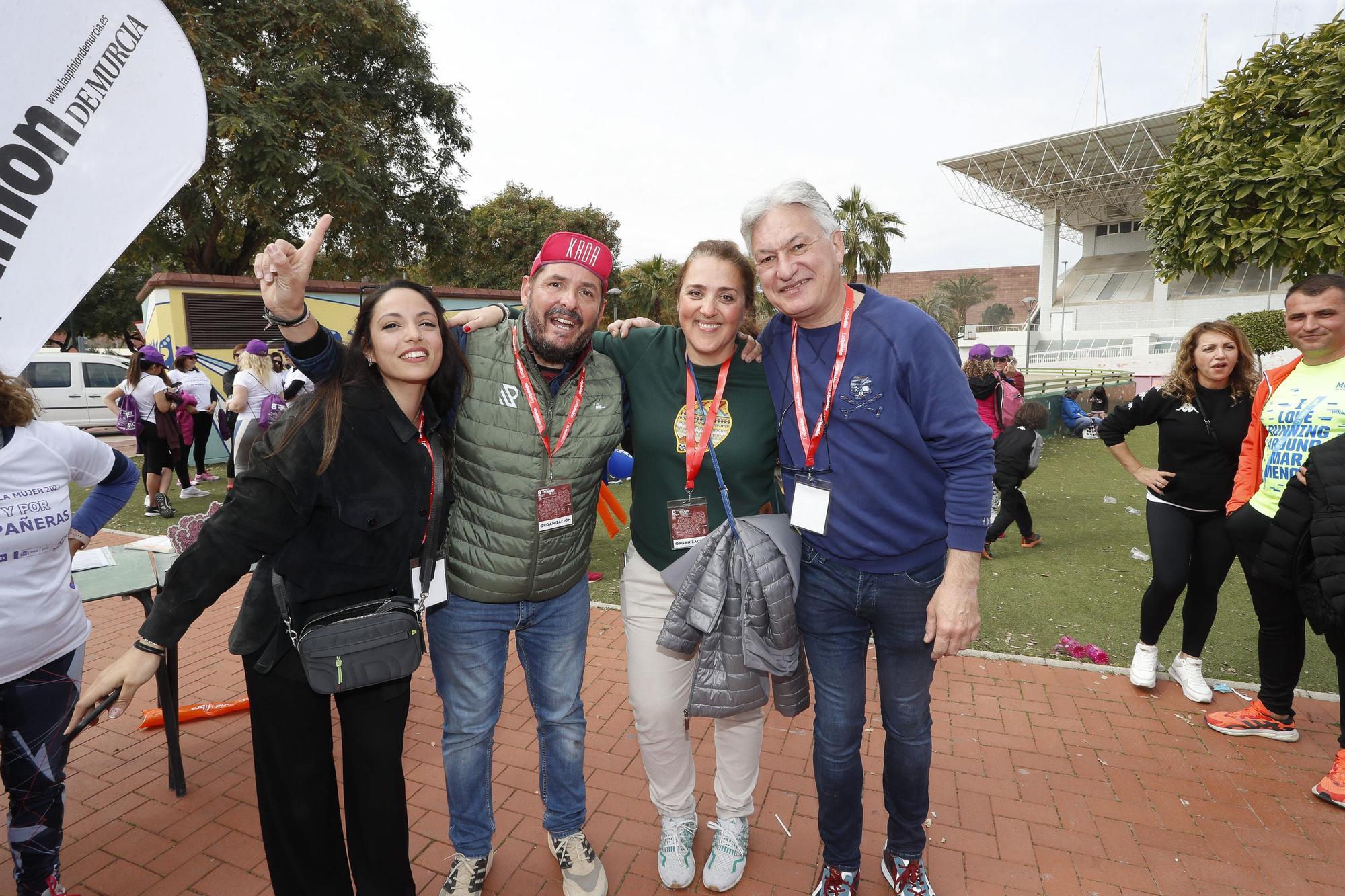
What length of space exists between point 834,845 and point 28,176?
2.94m

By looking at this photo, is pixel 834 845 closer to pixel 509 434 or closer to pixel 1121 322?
pixel 509 434

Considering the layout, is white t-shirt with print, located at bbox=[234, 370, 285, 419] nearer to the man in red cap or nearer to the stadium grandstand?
the man in red cap

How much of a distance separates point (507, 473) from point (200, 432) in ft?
31.0

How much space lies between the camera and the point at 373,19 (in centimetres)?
1485

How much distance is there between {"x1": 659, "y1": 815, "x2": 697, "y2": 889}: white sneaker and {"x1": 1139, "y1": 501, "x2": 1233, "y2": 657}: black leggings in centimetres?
288

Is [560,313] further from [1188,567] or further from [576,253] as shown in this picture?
[1188,567]

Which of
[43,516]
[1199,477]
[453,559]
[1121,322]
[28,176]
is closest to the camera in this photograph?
[28,176]

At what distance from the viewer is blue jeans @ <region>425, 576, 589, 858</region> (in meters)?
2.27

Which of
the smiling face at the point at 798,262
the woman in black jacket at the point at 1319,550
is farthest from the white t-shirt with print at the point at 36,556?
the woman in black jacket at the point at 1319,550

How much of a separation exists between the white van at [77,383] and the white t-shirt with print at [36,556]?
17245 millimetres

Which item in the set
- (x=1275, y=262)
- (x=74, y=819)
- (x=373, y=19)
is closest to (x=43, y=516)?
(x=74, y=819)

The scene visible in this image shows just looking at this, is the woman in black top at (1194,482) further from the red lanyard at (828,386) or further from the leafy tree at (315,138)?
the leafy tree at (315,138)

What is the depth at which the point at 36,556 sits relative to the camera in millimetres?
2064

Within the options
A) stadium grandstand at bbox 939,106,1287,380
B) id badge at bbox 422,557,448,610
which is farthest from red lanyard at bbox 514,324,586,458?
stadium grandstand at bbox 939,106,1287,380
